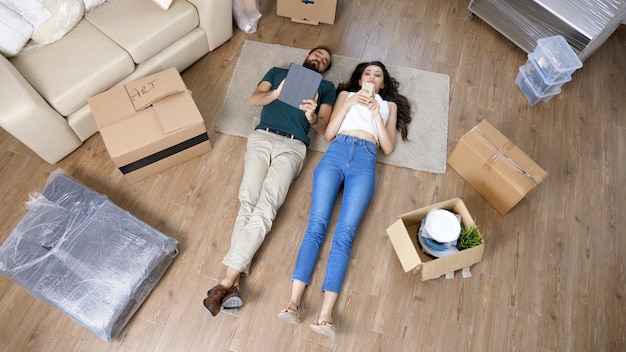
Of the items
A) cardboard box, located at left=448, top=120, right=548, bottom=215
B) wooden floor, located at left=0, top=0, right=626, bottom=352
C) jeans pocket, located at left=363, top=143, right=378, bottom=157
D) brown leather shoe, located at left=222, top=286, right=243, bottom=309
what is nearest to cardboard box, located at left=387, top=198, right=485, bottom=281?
wooden floor, located at left=0, top=0, right=626, bottom=352

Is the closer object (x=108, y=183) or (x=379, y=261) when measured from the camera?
(x=379, y=261)

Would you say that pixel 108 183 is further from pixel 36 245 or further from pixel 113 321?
pixel 113 321

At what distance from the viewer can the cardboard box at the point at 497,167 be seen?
6.53 feet

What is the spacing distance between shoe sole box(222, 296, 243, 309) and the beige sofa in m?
1.24

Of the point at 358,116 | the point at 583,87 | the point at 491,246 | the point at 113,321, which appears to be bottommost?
the point at 113,321

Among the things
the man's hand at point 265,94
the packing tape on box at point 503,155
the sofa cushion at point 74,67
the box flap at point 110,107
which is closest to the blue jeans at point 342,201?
the man's hand at point 265,94

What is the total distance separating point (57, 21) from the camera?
2.18m

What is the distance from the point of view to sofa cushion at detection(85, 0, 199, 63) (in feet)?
7.39

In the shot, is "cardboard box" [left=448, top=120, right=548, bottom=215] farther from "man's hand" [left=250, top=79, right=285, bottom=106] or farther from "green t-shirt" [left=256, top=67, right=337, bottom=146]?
"man's hand" [left=250, top=79, right=285, bottom=106]

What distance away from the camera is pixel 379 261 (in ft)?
6.89

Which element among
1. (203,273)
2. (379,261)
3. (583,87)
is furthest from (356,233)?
(583,87)

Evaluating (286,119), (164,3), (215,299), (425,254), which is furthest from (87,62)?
(425,254)

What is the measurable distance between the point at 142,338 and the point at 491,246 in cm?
177

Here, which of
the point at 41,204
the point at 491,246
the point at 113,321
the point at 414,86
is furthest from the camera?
the point at 414,86
